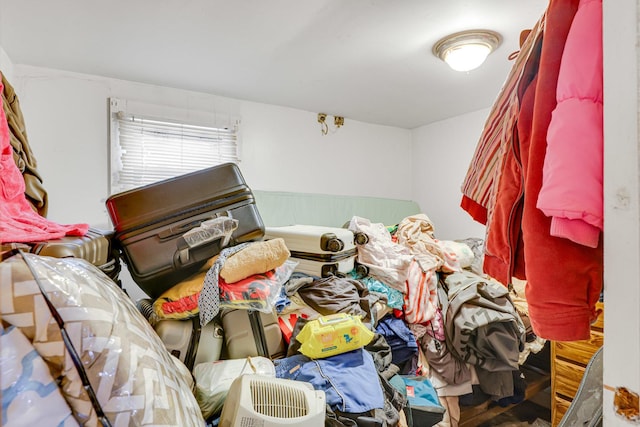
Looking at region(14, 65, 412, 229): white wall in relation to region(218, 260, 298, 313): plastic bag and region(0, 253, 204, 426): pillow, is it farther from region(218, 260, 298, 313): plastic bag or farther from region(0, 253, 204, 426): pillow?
region(0, 253, 204, 426): pillow

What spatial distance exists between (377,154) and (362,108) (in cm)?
70

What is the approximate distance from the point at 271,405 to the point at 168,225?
39.4 inches

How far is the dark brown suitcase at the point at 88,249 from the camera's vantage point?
3.48 feet

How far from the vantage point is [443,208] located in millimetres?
3469

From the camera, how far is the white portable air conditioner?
1024mm

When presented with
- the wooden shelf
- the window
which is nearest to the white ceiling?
the window

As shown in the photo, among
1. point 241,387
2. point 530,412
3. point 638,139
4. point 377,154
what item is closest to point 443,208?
point 377,154

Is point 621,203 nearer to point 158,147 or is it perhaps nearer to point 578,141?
point 578,141

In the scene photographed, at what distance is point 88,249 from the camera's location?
1272mm

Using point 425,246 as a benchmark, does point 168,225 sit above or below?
above

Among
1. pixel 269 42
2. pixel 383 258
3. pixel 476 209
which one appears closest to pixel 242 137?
pixel 269 42

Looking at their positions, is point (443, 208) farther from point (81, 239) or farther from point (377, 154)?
point (81, 239)

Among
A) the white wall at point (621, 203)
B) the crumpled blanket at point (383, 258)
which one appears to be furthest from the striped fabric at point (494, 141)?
the crumpled blanket at point (383, 258)

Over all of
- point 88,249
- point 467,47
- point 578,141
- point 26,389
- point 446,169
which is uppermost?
point 467,47
